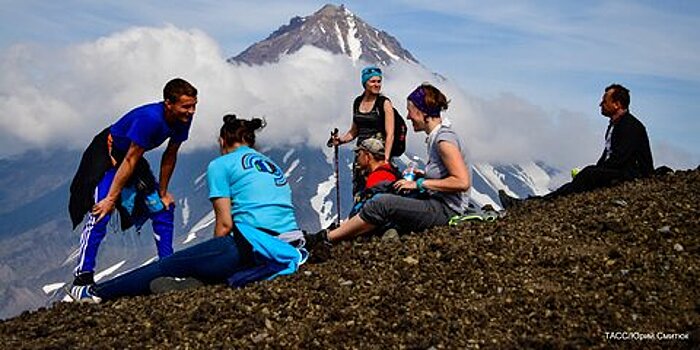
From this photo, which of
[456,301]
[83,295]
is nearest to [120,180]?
[83,295]

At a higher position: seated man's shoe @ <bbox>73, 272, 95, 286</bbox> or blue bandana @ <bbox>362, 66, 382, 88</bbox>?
blue bandana @ <bbox>362, 66, 382, 88</bbox>

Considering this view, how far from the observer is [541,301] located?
802cm

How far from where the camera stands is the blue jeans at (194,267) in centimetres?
955

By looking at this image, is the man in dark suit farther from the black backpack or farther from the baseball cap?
the baseball cap

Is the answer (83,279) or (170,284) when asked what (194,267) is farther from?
(83,279)

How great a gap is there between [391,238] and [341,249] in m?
0.67

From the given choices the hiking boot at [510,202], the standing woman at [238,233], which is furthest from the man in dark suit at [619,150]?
the standing woman at [238,233]

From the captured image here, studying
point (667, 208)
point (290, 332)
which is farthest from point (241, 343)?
point (667, 208)

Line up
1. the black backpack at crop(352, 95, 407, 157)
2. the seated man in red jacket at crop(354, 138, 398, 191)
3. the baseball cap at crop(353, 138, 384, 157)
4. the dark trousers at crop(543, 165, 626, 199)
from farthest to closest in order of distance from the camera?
1. the dark trousers at crop(543, 165, 626, 199)
2. the black backpack at crop(352, 95, 407, 157)
3. the baseball cap at crop(353, 138, 384, 157)
4. the seated man in red jacket at crop(354, 138, 398, 191)

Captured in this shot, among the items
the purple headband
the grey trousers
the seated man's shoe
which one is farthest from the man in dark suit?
the seated man's shoe

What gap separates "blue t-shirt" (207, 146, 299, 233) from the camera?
9.37m

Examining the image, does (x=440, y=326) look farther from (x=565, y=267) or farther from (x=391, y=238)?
(x=391, y=238)

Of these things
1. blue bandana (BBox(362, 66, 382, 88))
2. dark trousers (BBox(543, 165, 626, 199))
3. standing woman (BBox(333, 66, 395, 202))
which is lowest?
dark trousers (BBox(543, 165, 626, 199))

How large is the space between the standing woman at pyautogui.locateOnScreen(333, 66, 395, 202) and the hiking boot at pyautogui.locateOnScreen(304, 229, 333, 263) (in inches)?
97.5
